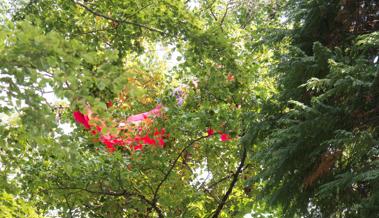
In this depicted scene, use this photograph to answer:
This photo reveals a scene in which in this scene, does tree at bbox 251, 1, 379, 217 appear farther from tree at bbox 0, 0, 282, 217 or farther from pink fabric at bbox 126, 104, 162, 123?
pink fabric at bbox 126, 104, 162, 123

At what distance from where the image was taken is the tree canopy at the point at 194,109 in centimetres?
253

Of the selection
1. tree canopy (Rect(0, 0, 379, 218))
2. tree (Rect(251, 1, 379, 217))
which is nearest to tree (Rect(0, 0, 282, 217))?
tree canopy (Rect(0, 0, 379, 218))

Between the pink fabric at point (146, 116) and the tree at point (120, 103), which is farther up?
the pink fabric at point (146, 116)

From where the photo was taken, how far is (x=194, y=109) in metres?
7.02

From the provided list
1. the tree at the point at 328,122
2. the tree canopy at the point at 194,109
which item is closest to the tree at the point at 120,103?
the tree canopy at the point at 194,109

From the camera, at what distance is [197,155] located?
342 inches

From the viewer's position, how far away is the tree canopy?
99.7 inches

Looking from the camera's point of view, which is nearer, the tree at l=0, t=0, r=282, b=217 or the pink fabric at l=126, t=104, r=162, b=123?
the tree at l=0, t=0, r=282, b=217

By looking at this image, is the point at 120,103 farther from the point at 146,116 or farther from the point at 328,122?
the point at 328,122

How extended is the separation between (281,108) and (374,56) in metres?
1.17

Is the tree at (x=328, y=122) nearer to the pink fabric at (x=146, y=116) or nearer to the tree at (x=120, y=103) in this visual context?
the tree at (x=120, y=103)

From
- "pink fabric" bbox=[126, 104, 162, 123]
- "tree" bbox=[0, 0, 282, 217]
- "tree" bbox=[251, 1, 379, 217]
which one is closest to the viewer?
"tree" bbox=[0, 0, 282, 217]

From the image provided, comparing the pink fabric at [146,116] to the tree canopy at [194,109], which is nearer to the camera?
the tree canopy at [194,109]

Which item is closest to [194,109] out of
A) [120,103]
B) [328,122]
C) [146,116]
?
[146,116]
